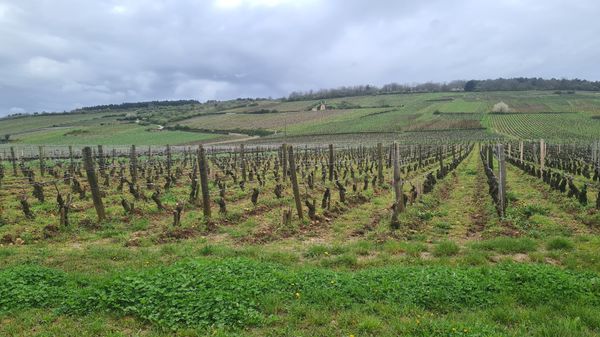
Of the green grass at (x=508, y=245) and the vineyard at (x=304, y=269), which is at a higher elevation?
the vineyard at (x=304, y=269)

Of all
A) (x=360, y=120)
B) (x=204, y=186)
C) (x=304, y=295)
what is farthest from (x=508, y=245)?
(x=360, y=120)

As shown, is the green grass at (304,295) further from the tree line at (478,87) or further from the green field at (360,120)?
the tree line at (478,87)

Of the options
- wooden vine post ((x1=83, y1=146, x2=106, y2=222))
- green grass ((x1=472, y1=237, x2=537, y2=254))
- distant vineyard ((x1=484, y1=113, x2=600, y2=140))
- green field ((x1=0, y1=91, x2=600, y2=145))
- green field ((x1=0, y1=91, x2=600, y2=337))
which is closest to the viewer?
green field ((x1=0, y1=91, x2=600, y2=337))

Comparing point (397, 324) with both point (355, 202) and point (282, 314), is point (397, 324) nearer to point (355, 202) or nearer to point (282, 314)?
point (282, 314)

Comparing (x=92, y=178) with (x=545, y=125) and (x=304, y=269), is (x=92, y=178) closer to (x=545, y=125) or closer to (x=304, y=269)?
(x=304, y=269)

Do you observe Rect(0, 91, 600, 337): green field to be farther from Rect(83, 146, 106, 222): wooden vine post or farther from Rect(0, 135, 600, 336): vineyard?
Rect(83, 146, 106, 222): wooden vine post

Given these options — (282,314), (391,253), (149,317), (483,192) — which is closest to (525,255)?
(391,253)

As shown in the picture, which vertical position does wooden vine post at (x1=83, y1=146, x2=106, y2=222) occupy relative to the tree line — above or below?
below

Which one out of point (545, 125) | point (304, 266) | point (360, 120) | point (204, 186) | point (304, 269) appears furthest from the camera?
point (360, 120)

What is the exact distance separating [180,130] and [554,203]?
88896 mm

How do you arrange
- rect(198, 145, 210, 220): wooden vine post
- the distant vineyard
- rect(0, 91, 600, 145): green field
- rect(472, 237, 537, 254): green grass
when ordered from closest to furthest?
rect(472, 237, 537, 254): green grass → rect(198, 145, 210, 220): wooden vine post → the distant vineyard → rect(0, 91, 600, 145): green field

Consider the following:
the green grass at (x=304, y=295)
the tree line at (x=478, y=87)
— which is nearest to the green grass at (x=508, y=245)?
the green grass at (x=304, y=295)

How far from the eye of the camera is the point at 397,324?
5648mm

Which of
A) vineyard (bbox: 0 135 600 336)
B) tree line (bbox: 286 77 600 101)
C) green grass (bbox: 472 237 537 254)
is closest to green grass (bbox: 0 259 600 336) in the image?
vineyard (bbox: 0 135 600 336)
